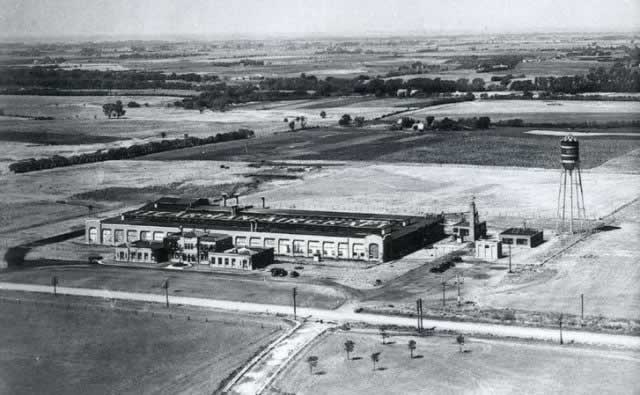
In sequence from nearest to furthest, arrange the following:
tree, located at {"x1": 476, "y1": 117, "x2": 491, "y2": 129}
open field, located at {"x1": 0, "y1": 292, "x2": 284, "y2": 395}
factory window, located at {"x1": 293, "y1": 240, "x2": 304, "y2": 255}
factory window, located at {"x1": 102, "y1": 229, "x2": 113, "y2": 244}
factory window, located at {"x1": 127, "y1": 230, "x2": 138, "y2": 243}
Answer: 1. open field, located at {"x1": 0, "y1": 292, "x2": 284, "y2": 395}
2. factory window, located at {"x1": 293, "y1": 240, "x2": 304, "y2": 255}
3. factory window, located at {"x1": 127, "y1": 230, "x2": 138, "y2": 243}
4. factory window, located at {"x1": 102, "y1": 229, "x2": 113, "y2": 244}
5. tree, located at {"x1": 476, "y1": 117, "x2": 491, "y2": 129}

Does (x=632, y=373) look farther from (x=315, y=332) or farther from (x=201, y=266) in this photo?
(x=201, y=266)

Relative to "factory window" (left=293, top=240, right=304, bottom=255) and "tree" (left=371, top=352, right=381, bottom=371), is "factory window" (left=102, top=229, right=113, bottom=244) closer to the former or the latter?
"factory window" (left=293, top=240, right=304, bottom=255)

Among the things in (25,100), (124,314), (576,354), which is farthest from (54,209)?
(25,100)

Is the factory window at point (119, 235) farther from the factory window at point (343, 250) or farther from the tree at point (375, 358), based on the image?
the tree at point (375, 358)

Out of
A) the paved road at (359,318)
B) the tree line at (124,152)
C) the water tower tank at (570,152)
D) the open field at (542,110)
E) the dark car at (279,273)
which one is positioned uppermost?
the water tower tank at (570,152)

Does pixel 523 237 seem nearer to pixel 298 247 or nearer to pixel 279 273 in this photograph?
pixel 298 247

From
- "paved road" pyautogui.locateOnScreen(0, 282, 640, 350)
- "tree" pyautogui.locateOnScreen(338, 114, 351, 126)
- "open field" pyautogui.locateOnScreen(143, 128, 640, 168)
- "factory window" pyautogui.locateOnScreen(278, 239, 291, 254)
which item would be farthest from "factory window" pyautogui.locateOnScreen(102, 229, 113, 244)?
"tree" pyautogui.locateOnScreen(338, 114, 351, 126)

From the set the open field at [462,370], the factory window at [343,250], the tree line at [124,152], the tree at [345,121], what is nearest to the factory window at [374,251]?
the factory window at [343,250]
